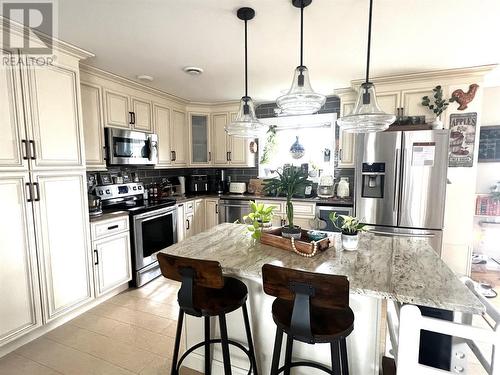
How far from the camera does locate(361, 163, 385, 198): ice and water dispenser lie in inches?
115

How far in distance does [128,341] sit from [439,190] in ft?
10.5

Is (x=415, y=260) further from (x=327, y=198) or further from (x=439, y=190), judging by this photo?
(x=327, y=198)

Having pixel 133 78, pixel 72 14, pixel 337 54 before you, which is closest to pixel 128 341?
pixel 72 14

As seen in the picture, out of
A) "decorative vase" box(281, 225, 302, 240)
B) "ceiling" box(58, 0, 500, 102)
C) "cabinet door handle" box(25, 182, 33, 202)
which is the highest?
"ceiling" box(58, 0, 500, 102)

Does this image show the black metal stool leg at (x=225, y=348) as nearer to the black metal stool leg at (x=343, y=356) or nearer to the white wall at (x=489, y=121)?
the black metal stool leg at (x=343, y=356)

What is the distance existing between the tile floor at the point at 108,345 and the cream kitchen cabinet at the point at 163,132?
6.30ft

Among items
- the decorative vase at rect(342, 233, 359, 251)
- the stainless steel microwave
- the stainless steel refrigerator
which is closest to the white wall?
the stainless steel refrigerator

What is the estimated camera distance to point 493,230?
3670 millimetres

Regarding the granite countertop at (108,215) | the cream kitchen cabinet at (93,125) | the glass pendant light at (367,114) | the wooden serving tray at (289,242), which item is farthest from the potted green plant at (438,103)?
the cream kitchen cabinet at (93,125)

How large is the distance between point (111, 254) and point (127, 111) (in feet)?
5.50

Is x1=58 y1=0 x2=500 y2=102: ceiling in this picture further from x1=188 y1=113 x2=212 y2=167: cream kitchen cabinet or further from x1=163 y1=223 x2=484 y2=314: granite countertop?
x1=163 y1=223 x2=484 y2=314: granite countertop

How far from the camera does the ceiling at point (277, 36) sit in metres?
1.74

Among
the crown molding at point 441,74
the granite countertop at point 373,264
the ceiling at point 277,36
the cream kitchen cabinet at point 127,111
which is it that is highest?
the ceiling at point 277,36

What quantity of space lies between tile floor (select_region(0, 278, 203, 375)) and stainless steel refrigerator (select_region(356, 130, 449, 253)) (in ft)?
7.77
